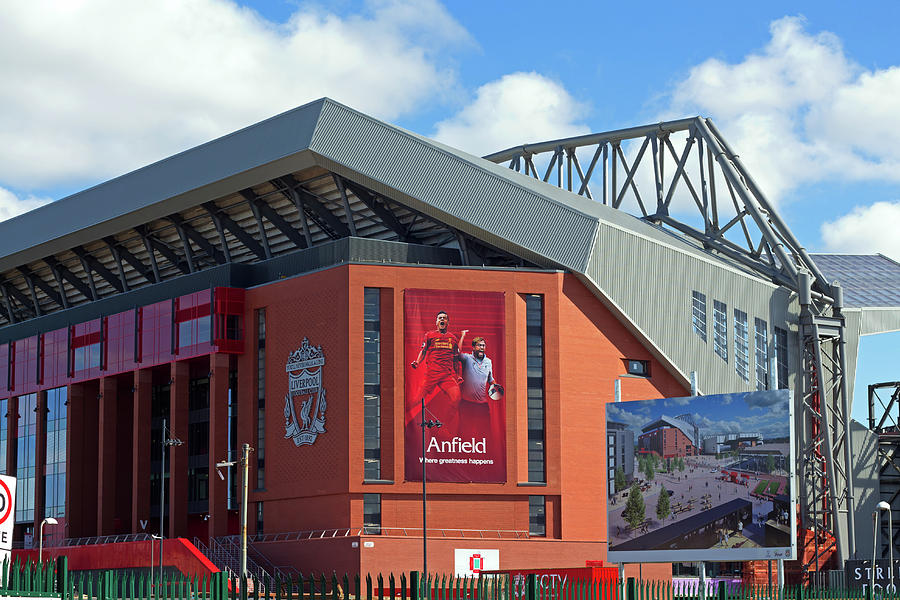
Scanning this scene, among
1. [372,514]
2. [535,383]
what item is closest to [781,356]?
[535,383]

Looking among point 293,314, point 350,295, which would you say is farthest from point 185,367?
point 350,295

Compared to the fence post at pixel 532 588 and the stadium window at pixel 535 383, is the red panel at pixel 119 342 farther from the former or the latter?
the fence post at pixel 532 588

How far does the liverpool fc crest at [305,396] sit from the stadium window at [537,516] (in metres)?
13.1

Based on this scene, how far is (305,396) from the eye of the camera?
77625 mm

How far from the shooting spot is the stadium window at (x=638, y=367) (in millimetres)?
80375

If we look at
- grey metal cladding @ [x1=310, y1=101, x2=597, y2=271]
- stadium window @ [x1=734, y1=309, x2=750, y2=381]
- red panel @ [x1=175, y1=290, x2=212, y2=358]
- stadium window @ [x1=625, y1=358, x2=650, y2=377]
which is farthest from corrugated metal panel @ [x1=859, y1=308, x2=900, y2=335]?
red panel @ [x1=175, y1=290, x2=212, y2=358]

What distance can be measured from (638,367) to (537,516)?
11859 millimetres

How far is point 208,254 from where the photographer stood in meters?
94.5

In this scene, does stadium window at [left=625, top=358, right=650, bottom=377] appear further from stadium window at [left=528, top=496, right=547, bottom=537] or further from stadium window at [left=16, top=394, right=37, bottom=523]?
stadium window at [left=16, top=394, right=37, bottom=523]

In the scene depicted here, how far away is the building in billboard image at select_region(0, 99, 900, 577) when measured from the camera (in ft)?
246

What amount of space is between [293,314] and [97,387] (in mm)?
23201

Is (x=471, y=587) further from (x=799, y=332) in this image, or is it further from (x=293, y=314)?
(x=799, y=332)

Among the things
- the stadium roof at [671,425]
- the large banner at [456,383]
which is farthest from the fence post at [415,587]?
the large banner at [456,383]

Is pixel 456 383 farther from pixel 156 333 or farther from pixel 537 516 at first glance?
pixel 156 333
